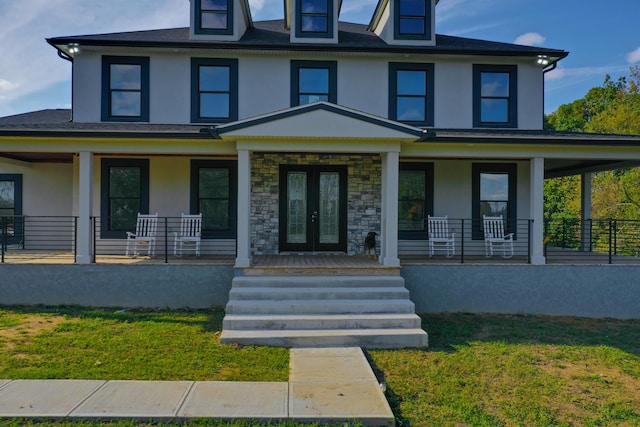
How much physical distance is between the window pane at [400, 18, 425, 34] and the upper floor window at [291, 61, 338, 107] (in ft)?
7.08

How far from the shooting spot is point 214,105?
10.3 metres

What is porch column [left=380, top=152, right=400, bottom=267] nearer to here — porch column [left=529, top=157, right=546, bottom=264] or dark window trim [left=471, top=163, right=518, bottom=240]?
porch column [left=529, top=157, right=546, bottom=264]

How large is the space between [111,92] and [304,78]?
482 centimetres

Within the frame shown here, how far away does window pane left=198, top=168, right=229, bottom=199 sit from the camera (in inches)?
406

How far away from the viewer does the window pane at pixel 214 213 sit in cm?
1027

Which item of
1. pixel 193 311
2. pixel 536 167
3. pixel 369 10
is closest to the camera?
pixel 193 311

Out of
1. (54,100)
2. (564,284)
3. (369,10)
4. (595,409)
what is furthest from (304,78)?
(54,100)

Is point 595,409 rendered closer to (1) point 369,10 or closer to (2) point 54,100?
(1) point 369,10

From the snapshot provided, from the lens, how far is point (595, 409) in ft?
14.6

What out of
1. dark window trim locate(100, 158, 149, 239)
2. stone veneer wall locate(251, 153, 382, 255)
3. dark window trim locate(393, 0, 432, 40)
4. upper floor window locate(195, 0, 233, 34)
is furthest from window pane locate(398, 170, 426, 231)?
dark window trim locate(100, 158, 149, 239)

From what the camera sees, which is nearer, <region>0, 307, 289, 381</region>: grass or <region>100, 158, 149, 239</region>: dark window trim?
<region>0, 307, 289, 381</region>: grass

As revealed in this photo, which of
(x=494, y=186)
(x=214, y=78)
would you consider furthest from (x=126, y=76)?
(x=494, y=186)

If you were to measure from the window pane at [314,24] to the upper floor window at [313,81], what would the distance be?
914 millimetres

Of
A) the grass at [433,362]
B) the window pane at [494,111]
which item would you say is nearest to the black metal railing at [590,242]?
the grass at [433,362]
